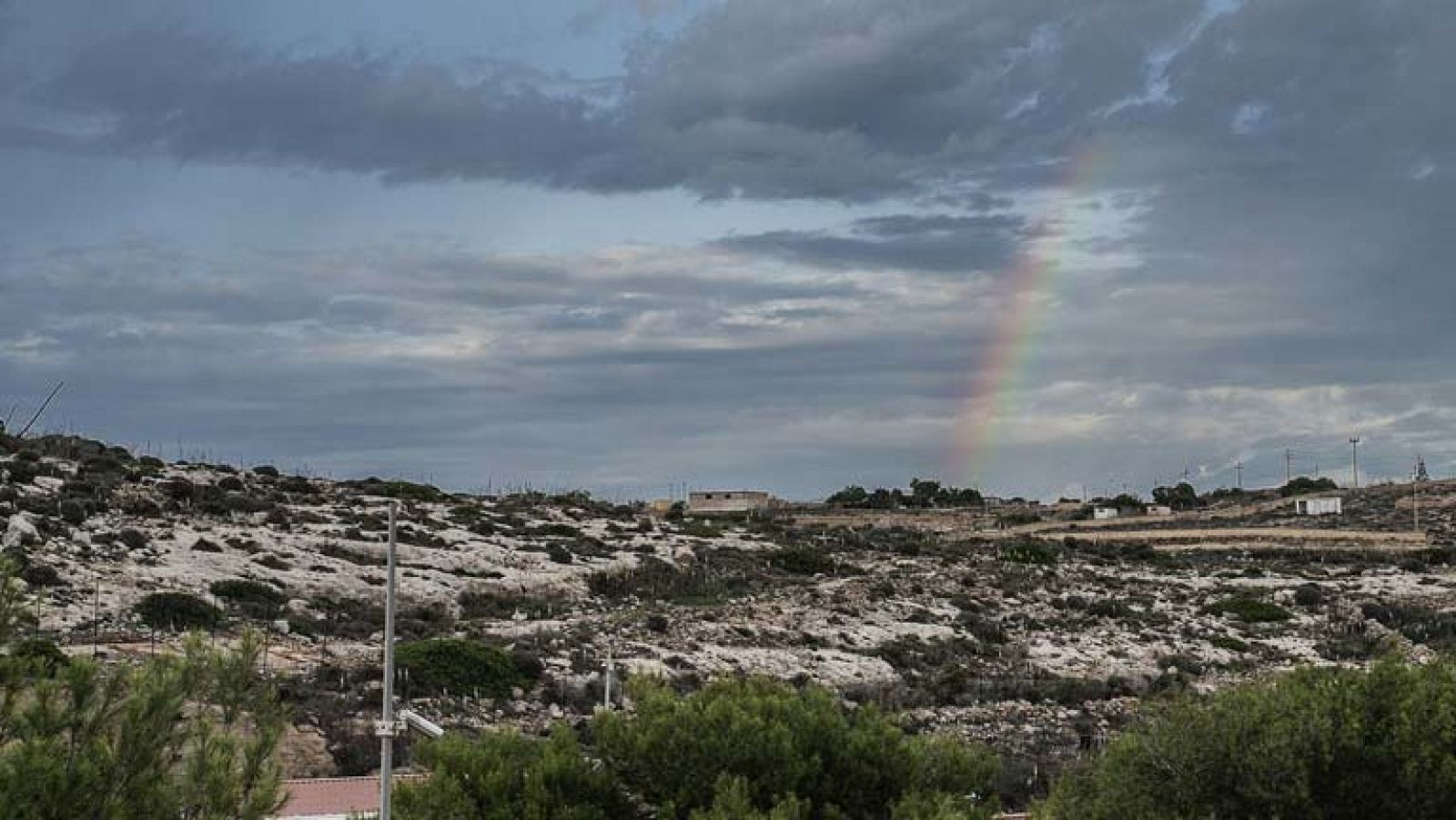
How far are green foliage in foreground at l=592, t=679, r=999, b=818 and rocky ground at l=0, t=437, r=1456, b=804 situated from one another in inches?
422

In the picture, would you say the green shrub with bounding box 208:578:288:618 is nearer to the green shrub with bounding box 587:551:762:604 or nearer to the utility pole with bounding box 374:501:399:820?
the green shrub with bounding box 587:551:762:604

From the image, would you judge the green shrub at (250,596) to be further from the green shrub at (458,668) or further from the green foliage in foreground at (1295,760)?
the green foliage in foreground at (1295,760)

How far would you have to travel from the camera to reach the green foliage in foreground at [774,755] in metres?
12.5

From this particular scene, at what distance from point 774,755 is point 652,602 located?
108 feet

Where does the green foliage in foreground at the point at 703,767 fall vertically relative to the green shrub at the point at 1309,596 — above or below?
above

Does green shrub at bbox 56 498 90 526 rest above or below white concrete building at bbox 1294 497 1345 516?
below

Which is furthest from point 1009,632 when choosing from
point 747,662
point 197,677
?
point 197,677

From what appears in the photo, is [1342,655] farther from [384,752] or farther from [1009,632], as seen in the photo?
[384,752]

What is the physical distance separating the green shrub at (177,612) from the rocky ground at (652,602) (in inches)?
18.0

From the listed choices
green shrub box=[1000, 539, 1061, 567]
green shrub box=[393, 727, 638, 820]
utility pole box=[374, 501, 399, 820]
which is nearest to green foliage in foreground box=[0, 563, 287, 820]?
utility pole box=[374, 501, 399, 820]

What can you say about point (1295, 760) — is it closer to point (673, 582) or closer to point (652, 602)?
point (652, 602)

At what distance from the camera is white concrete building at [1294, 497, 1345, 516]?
99.8 m

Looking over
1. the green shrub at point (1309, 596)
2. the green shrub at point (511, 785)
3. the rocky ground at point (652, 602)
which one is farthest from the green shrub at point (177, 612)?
the green shrub at point (1309, 596)

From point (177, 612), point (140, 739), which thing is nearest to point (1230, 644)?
point (177, 612)
